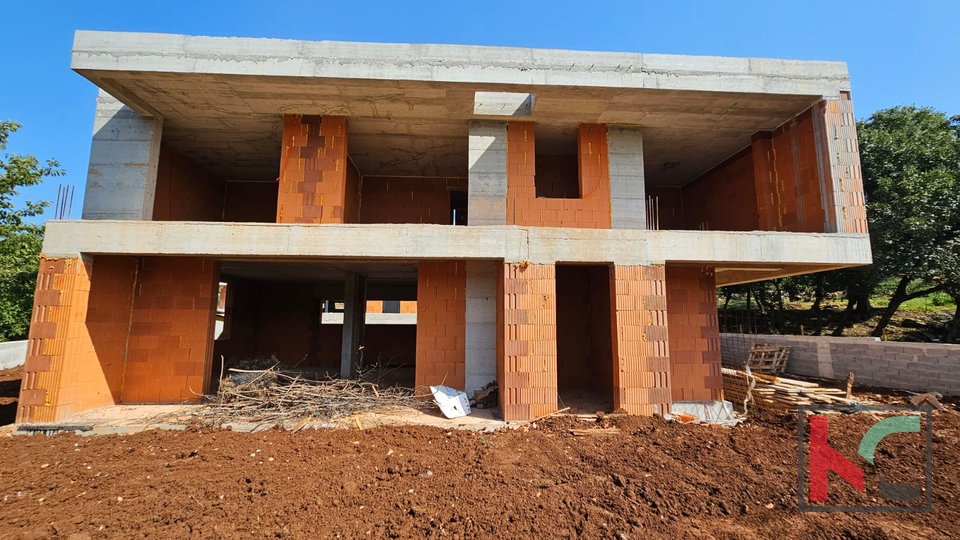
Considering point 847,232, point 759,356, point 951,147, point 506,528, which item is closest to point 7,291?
point 506,528

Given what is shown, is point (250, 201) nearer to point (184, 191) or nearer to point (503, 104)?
point (184, 191)

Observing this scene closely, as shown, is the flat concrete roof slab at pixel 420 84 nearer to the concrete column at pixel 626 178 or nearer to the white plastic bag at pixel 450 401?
the concrete column at pixel 626 178

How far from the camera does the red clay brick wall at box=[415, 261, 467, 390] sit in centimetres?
809

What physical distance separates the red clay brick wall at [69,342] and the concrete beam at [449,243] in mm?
542

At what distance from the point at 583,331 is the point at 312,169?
7.26 metres

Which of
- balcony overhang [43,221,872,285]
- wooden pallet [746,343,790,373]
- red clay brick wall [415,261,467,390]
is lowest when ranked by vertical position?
wooden pallet [746,343,790,373]

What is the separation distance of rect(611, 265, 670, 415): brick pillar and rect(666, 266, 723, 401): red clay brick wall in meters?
1.11

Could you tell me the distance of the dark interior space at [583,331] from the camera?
9.19 meters

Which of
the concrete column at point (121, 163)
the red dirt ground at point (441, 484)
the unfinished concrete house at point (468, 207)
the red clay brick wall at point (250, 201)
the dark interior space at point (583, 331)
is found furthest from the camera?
the red clay brick wall at point (250, 201)

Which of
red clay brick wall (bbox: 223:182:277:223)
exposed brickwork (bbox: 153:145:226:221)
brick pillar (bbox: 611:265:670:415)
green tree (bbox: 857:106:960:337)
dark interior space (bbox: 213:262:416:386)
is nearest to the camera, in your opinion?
brick pillar (bbox: 611:265:670:415)

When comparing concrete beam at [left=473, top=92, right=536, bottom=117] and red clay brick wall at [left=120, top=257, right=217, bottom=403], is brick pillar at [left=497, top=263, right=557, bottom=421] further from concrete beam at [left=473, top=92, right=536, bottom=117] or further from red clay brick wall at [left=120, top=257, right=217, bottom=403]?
red clay brick wall at [left=120, top=257, right=217, bottom=403]

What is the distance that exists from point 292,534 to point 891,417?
9.59m

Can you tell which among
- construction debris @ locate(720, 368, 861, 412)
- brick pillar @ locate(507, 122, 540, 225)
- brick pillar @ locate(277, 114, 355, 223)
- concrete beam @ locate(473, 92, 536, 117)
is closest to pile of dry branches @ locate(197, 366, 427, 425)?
brick pillar @ locate(277, 114, 355, 223)


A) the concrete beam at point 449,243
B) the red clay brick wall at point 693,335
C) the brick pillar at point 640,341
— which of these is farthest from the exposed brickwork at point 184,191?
the red clay brick wall at point 693,335
